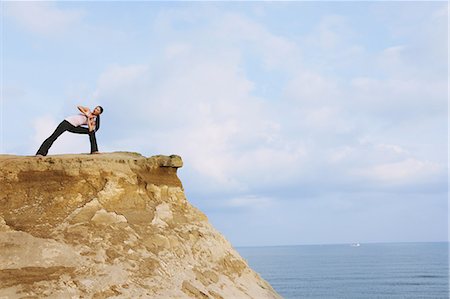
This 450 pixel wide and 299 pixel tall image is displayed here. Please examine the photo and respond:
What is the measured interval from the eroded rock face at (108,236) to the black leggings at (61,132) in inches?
23.4

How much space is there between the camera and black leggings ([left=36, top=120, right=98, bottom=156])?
1612 cm

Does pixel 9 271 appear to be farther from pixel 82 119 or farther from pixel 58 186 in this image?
pixel 82 119

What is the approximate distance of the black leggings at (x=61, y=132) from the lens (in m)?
16.1

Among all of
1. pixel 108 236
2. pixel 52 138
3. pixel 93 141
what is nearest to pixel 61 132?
pixel 52 138

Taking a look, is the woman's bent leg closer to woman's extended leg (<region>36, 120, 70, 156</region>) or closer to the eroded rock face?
the eroded rock face

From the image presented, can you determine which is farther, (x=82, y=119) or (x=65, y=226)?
(x=82, y=119)

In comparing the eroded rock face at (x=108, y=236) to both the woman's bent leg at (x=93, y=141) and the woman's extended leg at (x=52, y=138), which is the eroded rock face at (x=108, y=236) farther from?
the woman's extended leg at (x=52, y=138)

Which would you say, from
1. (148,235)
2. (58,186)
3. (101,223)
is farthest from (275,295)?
(58,186)

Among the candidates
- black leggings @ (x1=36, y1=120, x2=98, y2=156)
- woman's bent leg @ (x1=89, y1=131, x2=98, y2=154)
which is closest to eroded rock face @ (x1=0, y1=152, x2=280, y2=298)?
woman's bent leg @ (x1=89, y1=131, x2=98, y2=154)

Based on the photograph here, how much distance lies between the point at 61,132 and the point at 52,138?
33 cm

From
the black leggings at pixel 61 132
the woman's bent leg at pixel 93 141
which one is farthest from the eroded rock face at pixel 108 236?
the black leggings at pixel 61 132

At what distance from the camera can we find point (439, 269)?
388 ft

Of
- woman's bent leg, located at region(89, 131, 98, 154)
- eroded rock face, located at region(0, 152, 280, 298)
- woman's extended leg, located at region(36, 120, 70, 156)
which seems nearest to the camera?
eroded rock face, located at region(0, 152, 280, 298)

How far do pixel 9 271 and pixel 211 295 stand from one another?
4663mm
